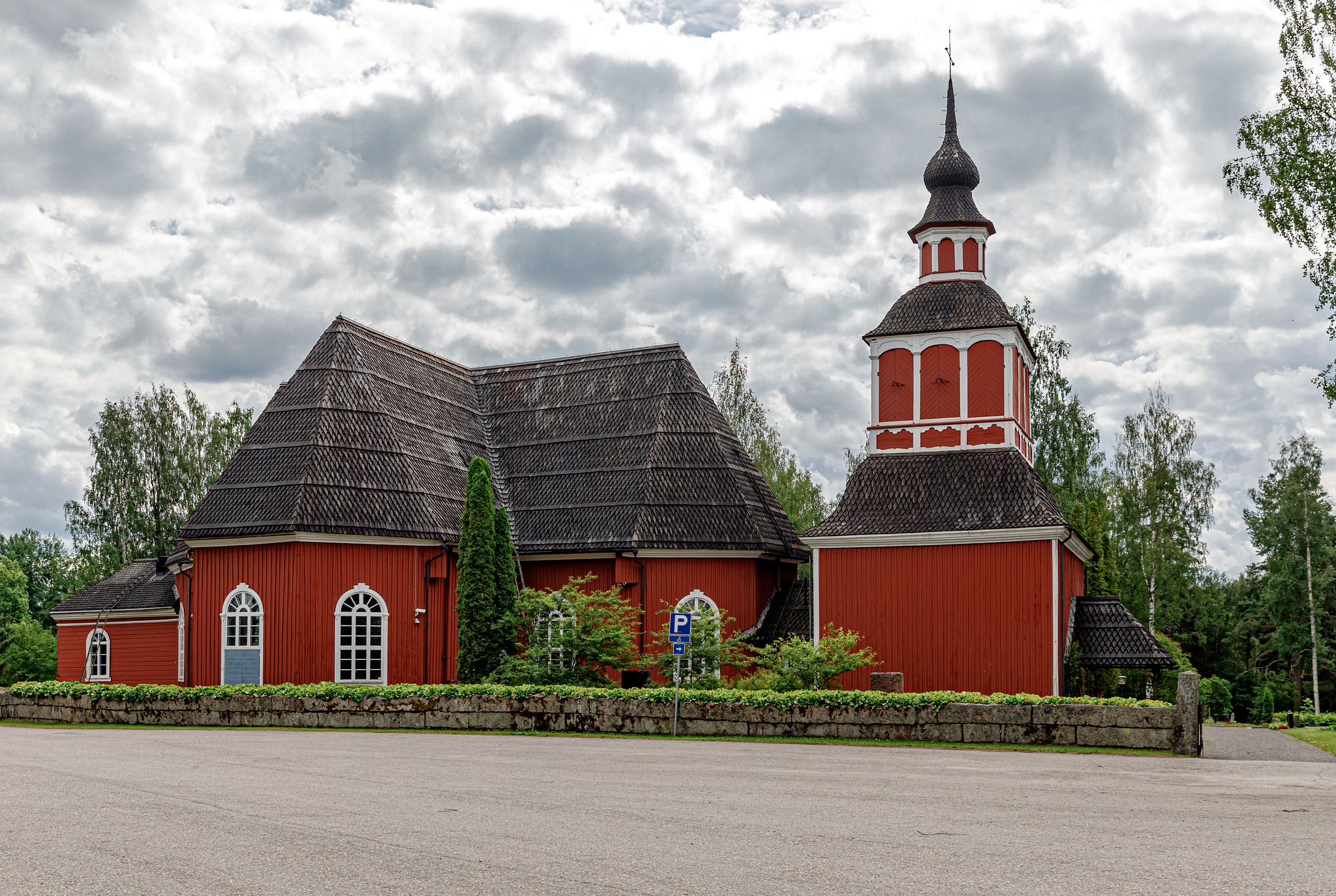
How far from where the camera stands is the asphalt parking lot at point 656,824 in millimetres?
7703

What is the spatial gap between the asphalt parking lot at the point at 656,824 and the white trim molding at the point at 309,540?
10.4m

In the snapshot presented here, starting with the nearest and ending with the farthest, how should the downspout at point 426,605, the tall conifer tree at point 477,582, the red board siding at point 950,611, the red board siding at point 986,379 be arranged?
1. the red board siding at point 950,611
2. the tall conifer tree at point 477,582
3. the red board siding at point 986,379
4. the downspout at point 426,605

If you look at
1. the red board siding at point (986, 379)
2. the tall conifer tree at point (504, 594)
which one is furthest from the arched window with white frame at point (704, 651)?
the red board siding at point (986, 379)

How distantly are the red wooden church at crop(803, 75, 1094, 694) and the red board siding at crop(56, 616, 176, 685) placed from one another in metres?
20.9

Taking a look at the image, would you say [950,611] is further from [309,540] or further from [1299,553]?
[1299,553]

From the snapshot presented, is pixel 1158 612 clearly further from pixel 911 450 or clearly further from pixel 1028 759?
pixel 1028 759

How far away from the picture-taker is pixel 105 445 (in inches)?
1978

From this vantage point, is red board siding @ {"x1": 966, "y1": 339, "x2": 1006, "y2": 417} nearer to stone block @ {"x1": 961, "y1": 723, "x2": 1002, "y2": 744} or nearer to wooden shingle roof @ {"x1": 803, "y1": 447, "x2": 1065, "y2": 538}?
wooden shingle roof @ {"x1": 803, "y1": 447, "x2": 1065, "y2": 538}

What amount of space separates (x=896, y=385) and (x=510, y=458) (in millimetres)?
11546

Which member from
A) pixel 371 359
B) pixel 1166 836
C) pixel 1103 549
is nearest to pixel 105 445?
pixel 371 359

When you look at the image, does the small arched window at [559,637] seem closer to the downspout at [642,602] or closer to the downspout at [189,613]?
the downspout at [642,602]

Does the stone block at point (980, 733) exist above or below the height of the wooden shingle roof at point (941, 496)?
below

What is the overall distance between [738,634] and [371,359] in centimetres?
1292

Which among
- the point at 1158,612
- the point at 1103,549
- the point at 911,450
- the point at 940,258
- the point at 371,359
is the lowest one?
the point at 1158,612
